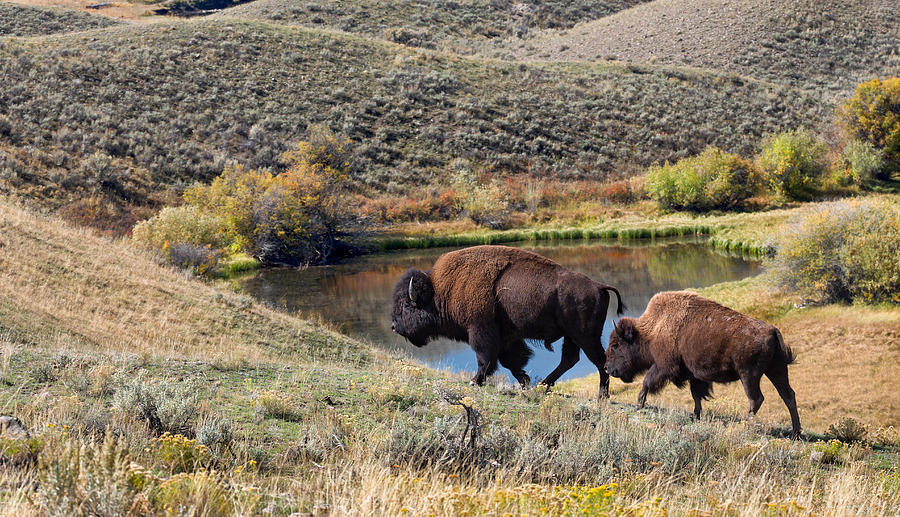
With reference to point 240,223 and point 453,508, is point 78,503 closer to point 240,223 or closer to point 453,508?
point 453,508

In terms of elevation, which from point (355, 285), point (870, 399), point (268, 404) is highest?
point (268, 404)

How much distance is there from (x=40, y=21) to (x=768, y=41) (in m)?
72.2

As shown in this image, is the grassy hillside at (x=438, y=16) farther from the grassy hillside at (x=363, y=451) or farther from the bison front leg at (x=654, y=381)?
the grassy hillside at (x=363, y=451)

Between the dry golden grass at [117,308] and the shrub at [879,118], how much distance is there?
45.2 m

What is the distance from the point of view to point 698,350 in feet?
31.0

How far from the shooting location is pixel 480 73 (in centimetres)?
6425

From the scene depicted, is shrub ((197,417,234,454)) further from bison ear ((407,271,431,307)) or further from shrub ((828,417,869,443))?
shrub ((828,417,869,443))

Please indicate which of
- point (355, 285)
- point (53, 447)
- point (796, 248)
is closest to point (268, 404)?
point (53, 447)

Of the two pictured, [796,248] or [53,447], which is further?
[796,248]

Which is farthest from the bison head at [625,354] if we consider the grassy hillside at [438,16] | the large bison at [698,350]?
the grassy hillside at [438,16]

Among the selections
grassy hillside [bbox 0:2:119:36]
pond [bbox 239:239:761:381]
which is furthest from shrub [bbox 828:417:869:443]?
grassy hillside [bbox 0:2:119:36]

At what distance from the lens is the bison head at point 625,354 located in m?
10.3

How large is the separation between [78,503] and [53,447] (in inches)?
37.7

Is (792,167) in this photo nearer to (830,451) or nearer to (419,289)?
(419,289)
